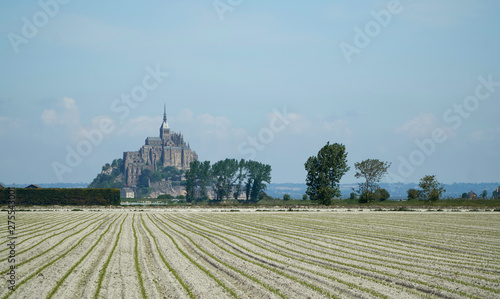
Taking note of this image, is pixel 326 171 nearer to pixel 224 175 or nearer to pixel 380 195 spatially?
pixel 380 195

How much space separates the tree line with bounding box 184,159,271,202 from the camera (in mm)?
135625

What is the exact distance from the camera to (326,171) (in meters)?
87.2

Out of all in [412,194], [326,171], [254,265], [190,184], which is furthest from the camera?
[190,184]

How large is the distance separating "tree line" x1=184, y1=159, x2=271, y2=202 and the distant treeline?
42560mm

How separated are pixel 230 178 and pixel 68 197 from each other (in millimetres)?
58871

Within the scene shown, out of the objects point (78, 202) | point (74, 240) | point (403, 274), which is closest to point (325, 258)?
point (403, 274)

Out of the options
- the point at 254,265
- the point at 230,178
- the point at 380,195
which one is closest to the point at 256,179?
the point at 230,178

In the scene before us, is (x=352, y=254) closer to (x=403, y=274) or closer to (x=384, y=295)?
(x=403, y=274)

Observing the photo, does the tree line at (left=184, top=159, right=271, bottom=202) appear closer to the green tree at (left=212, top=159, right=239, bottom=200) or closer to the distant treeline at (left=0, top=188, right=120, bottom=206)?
the green tree at (left=212, top=159, right=239, bottom=200)

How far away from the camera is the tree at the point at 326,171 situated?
84225 millimetres

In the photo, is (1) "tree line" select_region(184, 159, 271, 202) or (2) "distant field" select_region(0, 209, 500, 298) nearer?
(2) "distant field" select_region(0, 209, 500, 298)

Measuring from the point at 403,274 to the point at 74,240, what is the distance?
20.2 meters

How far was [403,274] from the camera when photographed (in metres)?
18.6

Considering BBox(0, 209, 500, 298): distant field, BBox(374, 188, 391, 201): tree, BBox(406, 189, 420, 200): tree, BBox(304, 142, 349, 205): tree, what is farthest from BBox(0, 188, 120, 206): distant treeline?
BBox(406, 189, 420, 200): tree
